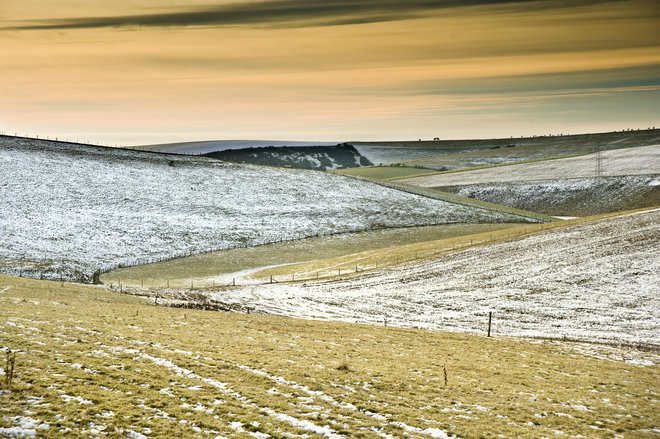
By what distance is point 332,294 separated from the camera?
50812mm

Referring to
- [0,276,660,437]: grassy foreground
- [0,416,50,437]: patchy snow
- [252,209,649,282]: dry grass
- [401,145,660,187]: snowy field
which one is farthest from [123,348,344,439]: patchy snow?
[401,145,660,187]: snowy field

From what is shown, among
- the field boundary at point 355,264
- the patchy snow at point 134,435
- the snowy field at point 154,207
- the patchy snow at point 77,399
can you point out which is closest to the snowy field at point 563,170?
the snowy field at point 154,207

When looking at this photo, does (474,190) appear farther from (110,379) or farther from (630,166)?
(110,379)

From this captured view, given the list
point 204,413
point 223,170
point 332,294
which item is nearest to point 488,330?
point 332,294

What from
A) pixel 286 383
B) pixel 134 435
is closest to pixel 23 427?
pixel 134 435

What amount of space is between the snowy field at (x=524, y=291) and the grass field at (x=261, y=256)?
467 inches

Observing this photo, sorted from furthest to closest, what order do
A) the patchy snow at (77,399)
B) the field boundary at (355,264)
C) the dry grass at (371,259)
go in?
the dry grass at (371,259), the field boundary at (355,264), the patchy snow at (77,399)

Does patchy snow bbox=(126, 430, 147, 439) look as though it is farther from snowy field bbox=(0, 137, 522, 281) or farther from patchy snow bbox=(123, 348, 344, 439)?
snowy field bbox=(0, 137, 522, 281)

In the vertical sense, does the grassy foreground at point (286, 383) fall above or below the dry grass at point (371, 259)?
below

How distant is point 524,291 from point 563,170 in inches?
4289

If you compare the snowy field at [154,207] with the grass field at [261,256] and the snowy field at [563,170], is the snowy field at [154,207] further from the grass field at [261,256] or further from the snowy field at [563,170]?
the snowy field at [563,170]

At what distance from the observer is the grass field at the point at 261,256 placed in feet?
198

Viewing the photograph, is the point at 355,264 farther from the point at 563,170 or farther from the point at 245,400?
the point at 563,170

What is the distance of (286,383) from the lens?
1897 cm
